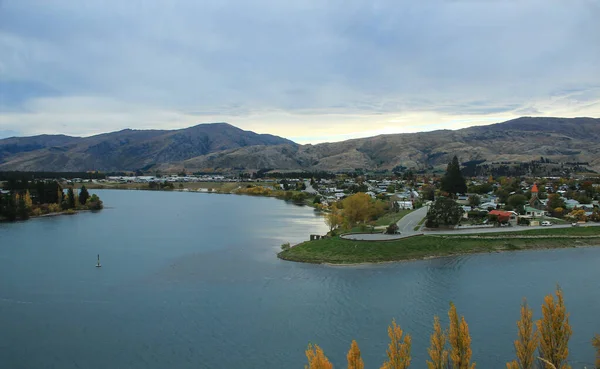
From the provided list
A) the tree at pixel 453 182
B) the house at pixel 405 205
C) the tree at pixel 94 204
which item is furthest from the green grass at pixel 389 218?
the tree at pixel 94 204

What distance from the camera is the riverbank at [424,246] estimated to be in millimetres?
26188

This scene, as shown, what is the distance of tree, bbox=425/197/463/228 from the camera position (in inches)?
1288

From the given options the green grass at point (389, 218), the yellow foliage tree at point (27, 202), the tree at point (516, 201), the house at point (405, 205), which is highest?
the yellow foliage tree at point (27, 202)

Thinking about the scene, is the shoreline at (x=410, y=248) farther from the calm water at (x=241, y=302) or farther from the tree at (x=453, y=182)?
the tree at (x=453, y=182)

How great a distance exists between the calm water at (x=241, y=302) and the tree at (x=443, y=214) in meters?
5.59

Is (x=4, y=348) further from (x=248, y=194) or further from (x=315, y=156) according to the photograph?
(x=315, y=156)

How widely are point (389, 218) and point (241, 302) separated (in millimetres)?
23093

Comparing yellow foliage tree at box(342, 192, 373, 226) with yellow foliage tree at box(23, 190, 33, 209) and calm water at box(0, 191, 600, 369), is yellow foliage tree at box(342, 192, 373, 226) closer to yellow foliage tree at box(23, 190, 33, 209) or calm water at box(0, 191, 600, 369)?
calm water at box(0, 191, 600, 369)

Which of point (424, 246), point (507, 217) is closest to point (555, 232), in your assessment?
point (507, 217)

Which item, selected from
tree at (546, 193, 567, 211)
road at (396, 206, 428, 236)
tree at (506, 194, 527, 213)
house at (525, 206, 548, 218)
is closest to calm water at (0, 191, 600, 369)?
road at (396, 206, 428, 236)

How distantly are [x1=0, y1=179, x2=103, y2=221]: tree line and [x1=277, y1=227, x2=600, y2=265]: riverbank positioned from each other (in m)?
34.0

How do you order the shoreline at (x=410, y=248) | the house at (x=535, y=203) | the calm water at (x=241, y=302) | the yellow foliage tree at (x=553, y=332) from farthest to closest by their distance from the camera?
the house at (x=535, y=203)
the shoreline at (x=410, y=248)
the calm water at (x=241, y=302)
the yellow foliage tree at (x=553, y=332)

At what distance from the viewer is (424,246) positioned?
27922 millimetres

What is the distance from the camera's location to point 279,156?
178m
